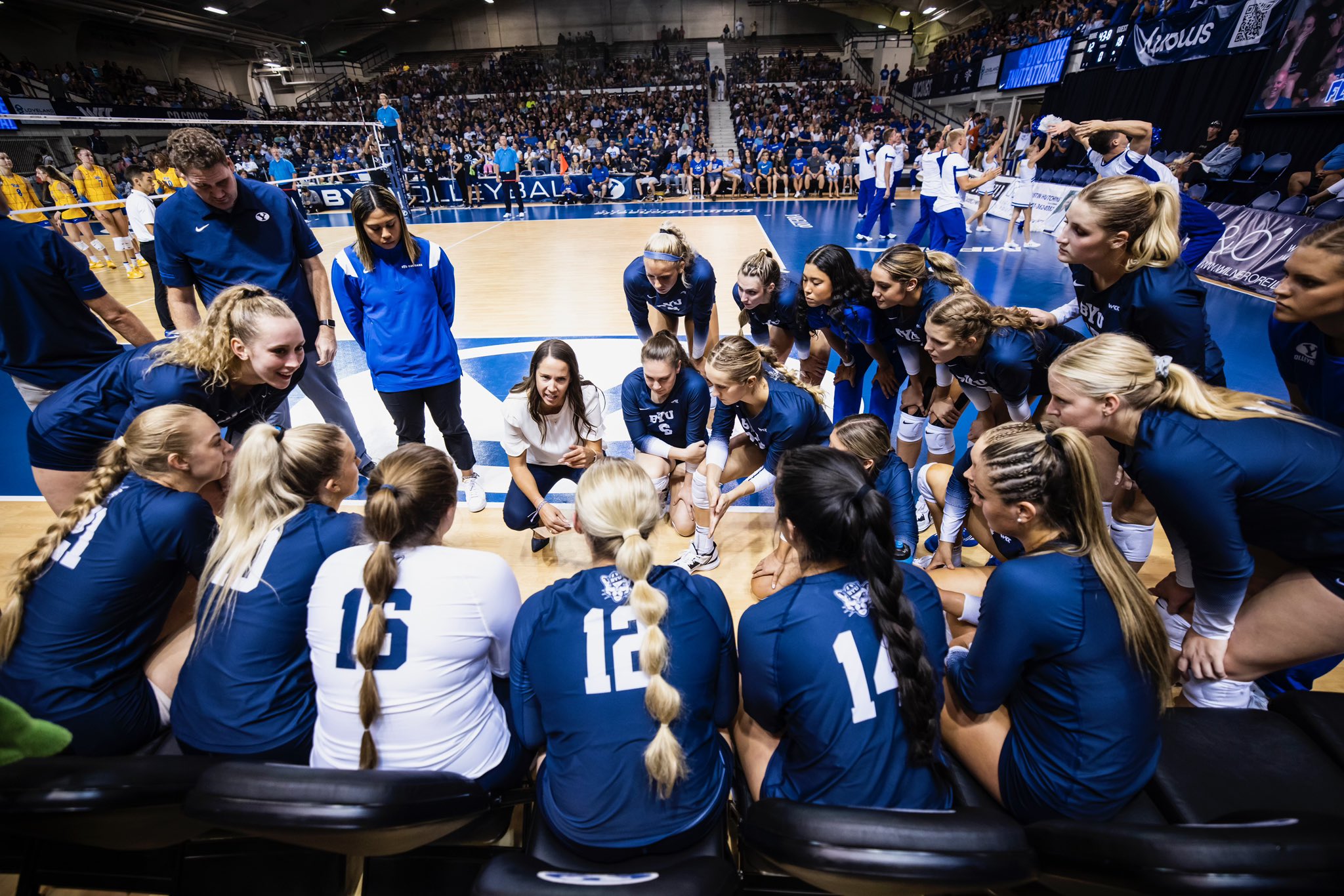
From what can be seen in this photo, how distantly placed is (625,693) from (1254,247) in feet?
33.8

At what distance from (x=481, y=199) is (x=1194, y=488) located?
19153 mm

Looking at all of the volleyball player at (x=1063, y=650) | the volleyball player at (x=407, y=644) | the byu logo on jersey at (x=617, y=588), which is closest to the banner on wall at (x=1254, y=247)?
the volleyball player at (x=1063, y=650)

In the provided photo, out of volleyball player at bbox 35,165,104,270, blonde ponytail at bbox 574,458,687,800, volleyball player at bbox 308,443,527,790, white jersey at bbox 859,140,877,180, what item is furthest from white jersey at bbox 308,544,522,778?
volleyball player at bbox 35,165,104,270

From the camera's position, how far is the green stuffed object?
1060 mm

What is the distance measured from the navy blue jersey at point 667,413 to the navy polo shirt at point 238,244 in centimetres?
183

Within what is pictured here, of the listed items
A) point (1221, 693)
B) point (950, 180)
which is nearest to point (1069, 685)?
point (1221, 693)

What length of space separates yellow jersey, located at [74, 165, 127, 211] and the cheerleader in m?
15.9

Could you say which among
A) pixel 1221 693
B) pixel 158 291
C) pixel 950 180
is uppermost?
pixel 950 180

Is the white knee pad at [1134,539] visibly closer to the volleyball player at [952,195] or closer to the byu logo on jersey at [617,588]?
the byu logo on jersey at [617,588]

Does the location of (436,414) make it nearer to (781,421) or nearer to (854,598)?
(781,421)

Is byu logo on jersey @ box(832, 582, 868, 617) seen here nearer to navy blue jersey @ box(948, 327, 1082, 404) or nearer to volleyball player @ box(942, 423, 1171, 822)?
volleyball player @ box(942, 423, 1171, 822)

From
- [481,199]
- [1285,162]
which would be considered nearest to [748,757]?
[1285,162]

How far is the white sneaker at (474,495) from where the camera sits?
365 cm

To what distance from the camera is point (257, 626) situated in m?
1.56
